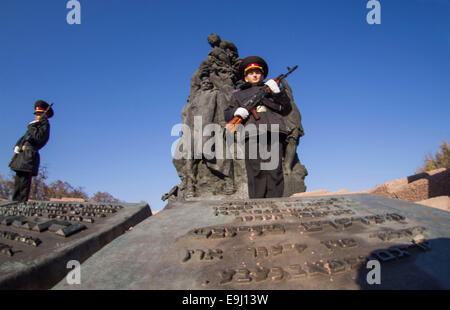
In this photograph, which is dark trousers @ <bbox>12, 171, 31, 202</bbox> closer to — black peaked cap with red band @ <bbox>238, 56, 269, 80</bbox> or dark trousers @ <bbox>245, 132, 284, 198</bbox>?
dark trousers @ <bbox>245, 132, 284, 198</bbox>

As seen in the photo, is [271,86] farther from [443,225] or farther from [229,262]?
[229,262]

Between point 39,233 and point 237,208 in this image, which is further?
point 237,208

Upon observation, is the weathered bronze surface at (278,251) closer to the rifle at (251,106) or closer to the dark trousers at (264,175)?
the dark trousers at (264,175)

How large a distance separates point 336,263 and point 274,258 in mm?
320

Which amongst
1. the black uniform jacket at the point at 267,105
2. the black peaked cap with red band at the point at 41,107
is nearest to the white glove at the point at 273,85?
the black uniform jacket at the point at 267,105

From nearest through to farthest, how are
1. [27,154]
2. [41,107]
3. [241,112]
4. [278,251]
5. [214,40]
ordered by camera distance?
1. [278,251]
2. [241,112]
3. [27,154]
4. [41,107]
5. [214,40]

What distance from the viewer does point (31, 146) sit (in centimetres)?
535

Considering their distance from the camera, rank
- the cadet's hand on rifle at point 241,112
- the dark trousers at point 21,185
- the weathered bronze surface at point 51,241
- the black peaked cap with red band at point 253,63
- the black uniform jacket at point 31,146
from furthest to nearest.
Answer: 1. the dark trousers at point 21,185
2. the black uniform jacket at point 31,146
3. the black peaked cap with red band at point 253,63
4. the cadet's hand on rifle at point 241,112
5. the weathered bronze surface at point 51,241

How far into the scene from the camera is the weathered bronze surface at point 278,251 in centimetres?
127

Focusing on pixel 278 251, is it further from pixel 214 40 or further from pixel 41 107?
pixel 214 40

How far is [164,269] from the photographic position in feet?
4.59

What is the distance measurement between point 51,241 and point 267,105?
3.02m

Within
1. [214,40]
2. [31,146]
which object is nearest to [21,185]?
[31,146]
